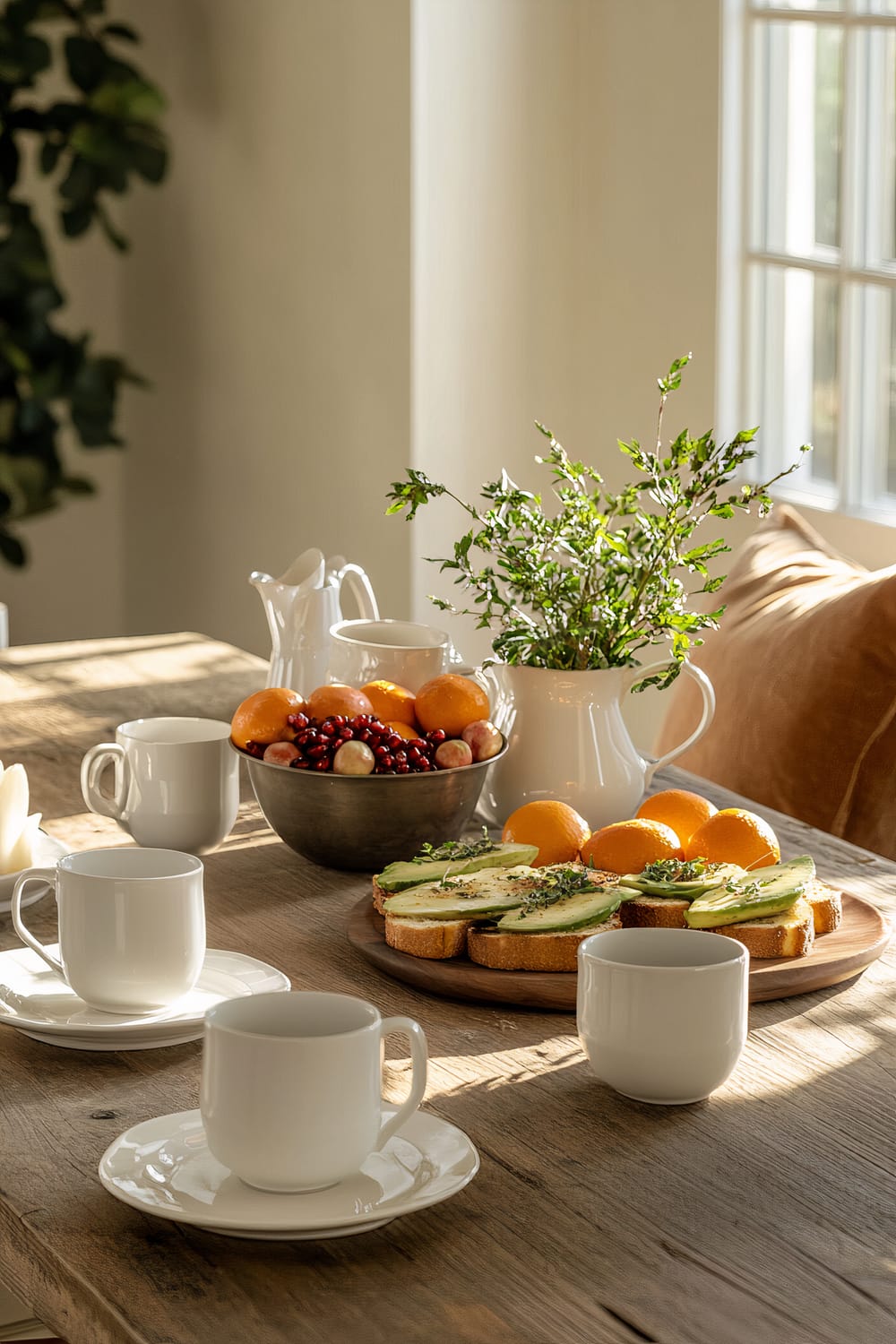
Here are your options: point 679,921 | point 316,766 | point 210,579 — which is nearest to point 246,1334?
point 679,921

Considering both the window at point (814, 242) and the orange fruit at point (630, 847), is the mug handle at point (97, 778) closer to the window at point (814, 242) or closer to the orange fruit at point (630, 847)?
the orange fruit at point (630, 847)

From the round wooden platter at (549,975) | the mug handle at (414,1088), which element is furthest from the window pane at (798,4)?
the mug handle at (414,1088)

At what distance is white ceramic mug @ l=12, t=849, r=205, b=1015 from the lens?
1021 mm

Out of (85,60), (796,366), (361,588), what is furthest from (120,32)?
(361,588)

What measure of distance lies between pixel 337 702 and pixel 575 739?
218 millimetres

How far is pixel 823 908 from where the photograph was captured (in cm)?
123

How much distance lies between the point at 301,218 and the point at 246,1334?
117 inches

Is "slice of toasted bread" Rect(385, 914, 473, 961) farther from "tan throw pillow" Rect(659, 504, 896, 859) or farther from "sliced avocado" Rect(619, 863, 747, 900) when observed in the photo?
"tan throw pillow" Rect(659, 504, 896, 859)

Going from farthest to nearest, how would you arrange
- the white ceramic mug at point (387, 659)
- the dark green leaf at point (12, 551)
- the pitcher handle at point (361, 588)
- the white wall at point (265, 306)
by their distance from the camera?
the dark green leaf at point (12, 551), the white wall at point (265, 306), the pitcher handle at point (361, 588), the white ceramic mug at point (387, 659)

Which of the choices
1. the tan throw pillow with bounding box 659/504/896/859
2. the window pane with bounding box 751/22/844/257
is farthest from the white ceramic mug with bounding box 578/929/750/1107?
the window pane with bounding box 751/22/844/257

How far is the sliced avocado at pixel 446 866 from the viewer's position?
126 cm

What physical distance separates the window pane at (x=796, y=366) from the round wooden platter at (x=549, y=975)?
163 cm

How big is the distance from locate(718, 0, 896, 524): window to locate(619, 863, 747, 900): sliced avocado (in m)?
1.49

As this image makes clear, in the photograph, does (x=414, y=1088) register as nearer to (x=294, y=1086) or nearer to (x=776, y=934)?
(x=294, y=1086)
